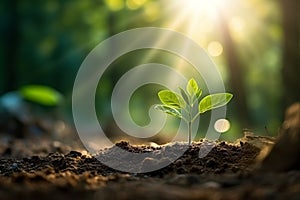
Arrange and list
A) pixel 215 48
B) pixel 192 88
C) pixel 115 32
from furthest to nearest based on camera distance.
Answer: pixel 115 32 → pixel 215 48 → pixel 192 88

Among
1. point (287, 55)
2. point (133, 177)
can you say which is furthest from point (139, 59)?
point (133, 177)

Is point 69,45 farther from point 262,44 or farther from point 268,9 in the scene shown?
point 268,9

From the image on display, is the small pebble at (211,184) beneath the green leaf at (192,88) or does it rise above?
beneath

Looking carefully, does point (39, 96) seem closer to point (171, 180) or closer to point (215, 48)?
point (215, 48)

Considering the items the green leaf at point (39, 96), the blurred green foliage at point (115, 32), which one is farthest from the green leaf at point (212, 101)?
the green leaf at point (39, 96)

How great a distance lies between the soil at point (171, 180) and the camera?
1822mm

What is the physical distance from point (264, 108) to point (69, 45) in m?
11.5

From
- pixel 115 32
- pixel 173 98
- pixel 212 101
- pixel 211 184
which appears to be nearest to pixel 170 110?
pixel 173 98

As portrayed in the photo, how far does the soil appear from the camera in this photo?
5.98 feet

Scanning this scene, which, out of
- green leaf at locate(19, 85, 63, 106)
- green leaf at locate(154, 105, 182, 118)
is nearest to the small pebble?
green leaf at locate(154, 105, 182, 118)

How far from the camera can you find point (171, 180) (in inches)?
90.5

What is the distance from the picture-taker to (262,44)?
2333 cm

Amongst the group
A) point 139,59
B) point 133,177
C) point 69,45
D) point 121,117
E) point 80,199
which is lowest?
point 80,199

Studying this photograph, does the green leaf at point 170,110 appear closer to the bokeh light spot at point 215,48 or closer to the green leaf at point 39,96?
the green leaf at point 39,96
